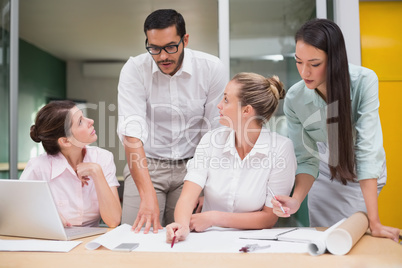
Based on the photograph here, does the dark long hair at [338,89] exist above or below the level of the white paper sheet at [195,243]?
above

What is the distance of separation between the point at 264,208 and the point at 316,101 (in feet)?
1.67

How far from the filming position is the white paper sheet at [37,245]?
1.16 meters

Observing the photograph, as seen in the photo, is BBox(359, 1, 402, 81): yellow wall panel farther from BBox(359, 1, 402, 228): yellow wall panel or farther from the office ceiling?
the office ceiling

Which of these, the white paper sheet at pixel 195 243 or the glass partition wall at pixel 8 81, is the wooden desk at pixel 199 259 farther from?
the glass partition wall at pixel 8 81

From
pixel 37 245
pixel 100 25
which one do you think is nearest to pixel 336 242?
pixel 37 245

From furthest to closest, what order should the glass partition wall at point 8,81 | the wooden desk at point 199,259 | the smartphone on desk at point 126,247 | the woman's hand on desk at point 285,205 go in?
the glass partition wall at point 8,81
the woman's hand on desk at point 285,205
the smartphone on desk at point 126,247
the wooden desk at point 199,259

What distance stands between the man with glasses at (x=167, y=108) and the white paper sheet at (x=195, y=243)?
19.6 inches

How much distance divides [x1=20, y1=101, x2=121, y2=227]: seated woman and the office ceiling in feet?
9.88

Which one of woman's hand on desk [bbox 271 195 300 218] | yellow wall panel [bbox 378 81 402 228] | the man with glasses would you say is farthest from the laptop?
yellow wall panel [bbox 378 81 402 228]

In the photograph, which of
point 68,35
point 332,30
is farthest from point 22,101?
point 332,30

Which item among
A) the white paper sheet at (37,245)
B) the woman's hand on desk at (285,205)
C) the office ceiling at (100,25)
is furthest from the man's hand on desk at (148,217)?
the office ceiling at (100,25)

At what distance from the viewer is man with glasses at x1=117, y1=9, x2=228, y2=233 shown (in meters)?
1.79

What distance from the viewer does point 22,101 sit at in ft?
15.6

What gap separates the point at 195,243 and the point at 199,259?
0.59 feet
